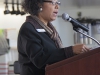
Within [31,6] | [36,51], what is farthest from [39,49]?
[31,6]

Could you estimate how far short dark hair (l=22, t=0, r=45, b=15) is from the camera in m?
1.28

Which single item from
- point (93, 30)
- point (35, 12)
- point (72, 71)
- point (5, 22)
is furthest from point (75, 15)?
point (72, 71)

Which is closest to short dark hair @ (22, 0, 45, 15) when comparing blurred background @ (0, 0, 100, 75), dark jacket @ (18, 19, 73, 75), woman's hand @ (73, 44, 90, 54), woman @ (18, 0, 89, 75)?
woman @ (18, 0, 89, 75)

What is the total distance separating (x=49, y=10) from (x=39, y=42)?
23cm

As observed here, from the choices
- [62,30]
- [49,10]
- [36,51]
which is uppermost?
[49,10]

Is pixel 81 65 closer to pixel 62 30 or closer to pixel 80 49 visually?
pixel 80 49

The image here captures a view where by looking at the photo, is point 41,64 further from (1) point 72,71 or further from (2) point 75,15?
(2) point 75,15

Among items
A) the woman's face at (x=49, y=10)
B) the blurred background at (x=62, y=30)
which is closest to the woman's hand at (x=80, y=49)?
the woman's face at (x=49, y=10)

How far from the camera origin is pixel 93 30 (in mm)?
4832

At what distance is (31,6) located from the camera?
4.33ft

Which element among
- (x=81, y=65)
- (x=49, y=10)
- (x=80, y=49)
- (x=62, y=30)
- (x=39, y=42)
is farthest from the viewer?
(x=62, y=30)

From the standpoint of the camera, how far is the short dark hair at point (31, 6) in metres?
1.28

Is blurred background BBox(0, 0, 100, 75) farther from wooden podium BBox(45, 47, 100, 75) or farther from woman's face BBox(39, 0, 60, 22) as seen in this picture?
wooden podium BBox(45, 47, 100, 75)

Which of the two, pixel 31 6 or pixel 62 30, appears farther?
pixel 62 30
